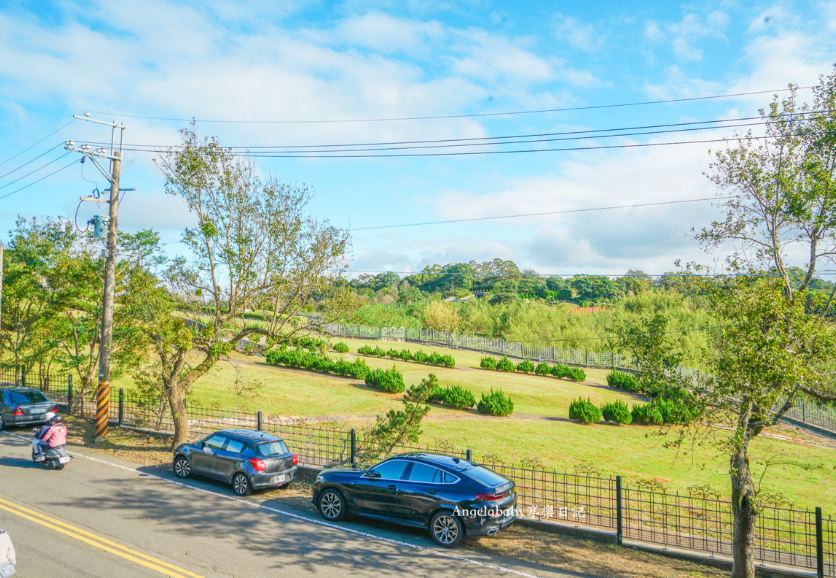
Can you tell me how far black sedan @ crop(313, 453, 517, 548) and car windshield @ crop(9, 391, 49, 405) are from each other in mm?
15049

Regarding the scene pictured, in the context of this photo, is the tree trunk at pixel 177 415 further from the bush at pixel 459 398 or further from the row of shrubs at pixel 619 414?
the row of shrubs at pixel 619 414

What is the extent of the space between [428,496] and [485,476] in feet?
3.86

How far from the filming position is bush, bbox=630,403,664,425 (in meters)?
25.7

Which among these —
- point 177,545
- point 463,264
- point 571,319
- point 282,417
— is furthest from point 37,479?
point 463,264

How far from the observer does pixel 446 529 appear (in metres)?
9.64

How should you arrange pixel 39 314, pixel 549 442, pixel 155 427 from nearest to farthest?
pixel 155 427 < pixel 549 442 < pixel 39 314

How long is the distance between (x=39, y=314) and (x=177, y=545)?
19.2m

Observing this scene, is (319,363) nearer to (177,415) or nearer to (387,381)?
(387,381)

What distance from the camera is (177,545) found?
29.9 feet

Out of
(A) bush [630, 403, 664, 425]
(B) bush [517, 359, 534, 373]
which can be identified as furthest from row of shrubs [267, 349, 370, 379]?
(A) bush [630, 403, 664, 425]

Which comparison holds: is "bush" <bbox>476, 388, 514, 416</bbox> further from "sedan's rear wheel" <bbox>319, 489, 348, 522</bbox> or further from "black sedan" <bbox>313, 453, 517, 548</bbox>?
"sedan's rear wheel" <bbox>319, 489, 348, 522</bbox>

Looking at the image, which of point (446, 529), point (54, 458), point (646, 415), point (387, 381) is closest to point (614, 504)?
point (446, 529)

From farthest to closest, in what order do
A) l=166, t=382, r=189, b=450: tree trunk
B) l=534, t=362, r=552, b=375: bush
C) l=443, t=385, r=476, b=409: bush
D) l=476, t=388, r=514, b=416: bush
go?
l=534, t=362, r=552, b=375: bush, l=443, t=385, r=476, b=409: bush, l=476, t=388, r=514, b=416: bush, l=166, t=382, r=189, b=450: tree trunk

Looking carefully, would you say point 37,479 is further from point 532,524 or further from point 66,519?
point 532,524
